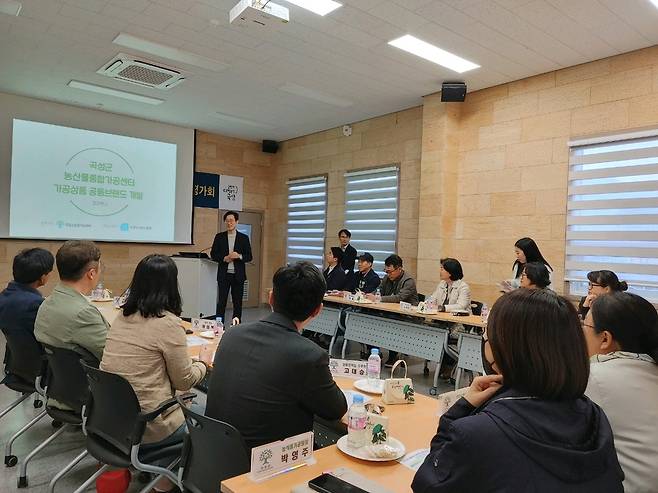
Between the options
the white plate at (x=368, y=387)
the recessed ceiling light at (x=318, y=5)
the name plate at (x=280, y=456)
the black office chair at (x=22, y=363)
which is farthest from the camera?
the recessed ceiling light at (x=318, y=5)

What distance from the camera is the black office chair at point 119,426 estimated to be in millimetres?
1871

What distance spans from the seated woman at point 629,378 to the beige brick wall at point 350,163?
5206mm

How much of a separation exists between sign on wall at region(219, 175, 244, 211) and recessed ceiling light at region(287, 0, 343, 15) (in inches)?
206

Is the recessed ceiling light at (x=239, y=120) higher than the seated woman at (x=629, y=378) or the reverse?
higher

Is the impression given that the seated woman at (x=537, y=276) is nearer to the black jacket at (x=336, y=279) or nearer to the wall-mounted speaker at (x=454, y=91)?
the wall-mounted speaker at (x=454, y=91)

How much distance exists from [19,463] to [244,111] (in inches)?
229

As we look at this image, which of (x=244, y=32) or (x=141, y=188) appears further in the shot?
(x=141, y=188)

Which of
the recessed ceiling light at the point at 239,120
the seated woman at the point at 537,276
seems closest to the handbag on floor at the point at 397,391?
the seated woman at the point at 537,276

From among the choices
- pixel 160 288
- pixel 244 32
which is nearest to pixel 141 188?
pixel 244 32

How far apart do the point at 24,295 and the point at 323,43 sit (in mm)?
3581

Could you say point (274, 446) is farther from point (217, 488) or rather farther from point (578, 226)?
point (578, 226)

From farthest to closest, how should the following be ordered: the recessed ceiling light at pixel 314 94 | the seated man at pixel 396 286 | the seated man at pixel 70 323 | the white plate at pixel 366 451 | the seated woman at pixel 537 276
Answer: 1. the recessed ceiling light at pixel 314 94
2. the seated man at pixel 396 286
3. the seated woman at pixel 537 276
4. the seated man at pixel 70 323
5. the white plate at pixel 366 451

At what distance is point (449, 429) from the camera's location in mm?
1000

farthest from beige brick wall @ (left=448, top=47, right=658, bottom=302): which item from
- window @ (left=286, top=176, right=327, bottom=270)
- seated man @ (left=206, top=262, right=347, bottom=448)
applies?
seated man @ (left=206, top=262, right=347, bottom=448)
